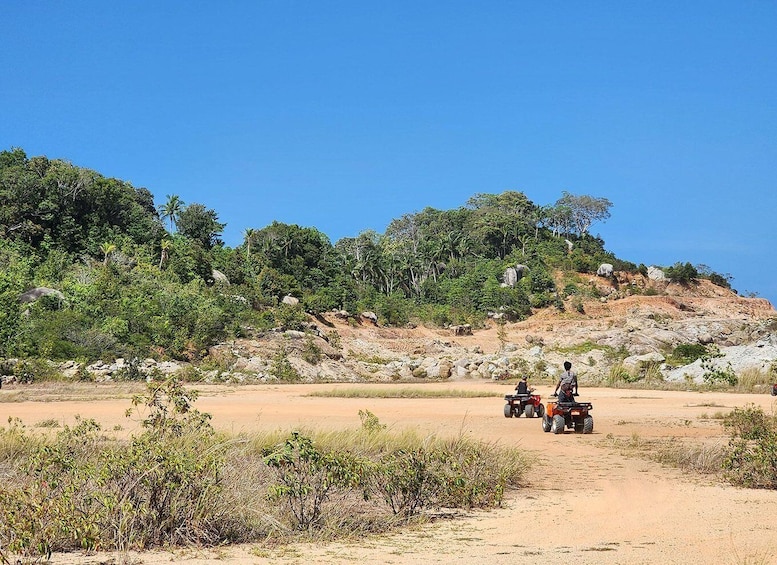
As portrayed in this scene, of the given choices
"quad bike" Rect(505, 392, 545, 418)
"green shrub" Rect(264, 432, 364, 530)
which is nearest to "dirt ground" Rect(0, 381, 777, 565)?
"green shrub" Rect(264, 432, 364, 530)

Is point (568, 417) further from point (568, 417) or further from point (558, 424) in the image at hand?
point (558, 424)

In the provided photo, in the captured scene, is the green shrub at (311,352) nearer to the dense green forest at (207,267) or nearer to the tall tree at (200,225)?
the dense green forest at (207,267)

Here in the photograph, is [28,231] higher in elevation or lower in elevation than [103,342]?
higher

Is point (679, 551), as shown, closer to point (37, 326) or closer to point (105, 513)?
point (105, 513)

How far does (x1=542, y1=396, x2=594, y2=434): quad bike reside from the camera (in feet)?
54.4

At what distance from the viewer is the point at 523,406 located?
66.2 ft

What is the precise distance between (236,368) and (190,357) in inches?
108

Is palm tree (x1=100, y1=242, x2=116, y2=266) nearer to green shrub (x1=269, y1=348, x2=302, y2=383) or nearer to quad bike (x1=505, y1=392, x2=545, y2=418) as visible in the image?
green shrub (x1=269, y1=348, x2=302, y2=383)

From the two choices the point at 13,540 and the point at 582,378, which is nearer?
the point at 13,540

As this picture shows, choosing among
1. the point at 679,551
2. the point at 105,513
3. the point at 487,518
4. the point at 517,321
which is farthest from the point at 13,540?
the point at 517,321

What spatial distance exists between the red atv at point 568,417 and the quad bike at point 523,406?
3.14 m

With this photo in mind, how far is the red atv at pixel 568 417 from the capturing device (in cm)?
1658

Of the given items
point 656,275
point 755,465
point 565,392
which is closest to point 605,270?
point 656,275

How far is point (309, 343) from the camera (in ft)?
146
